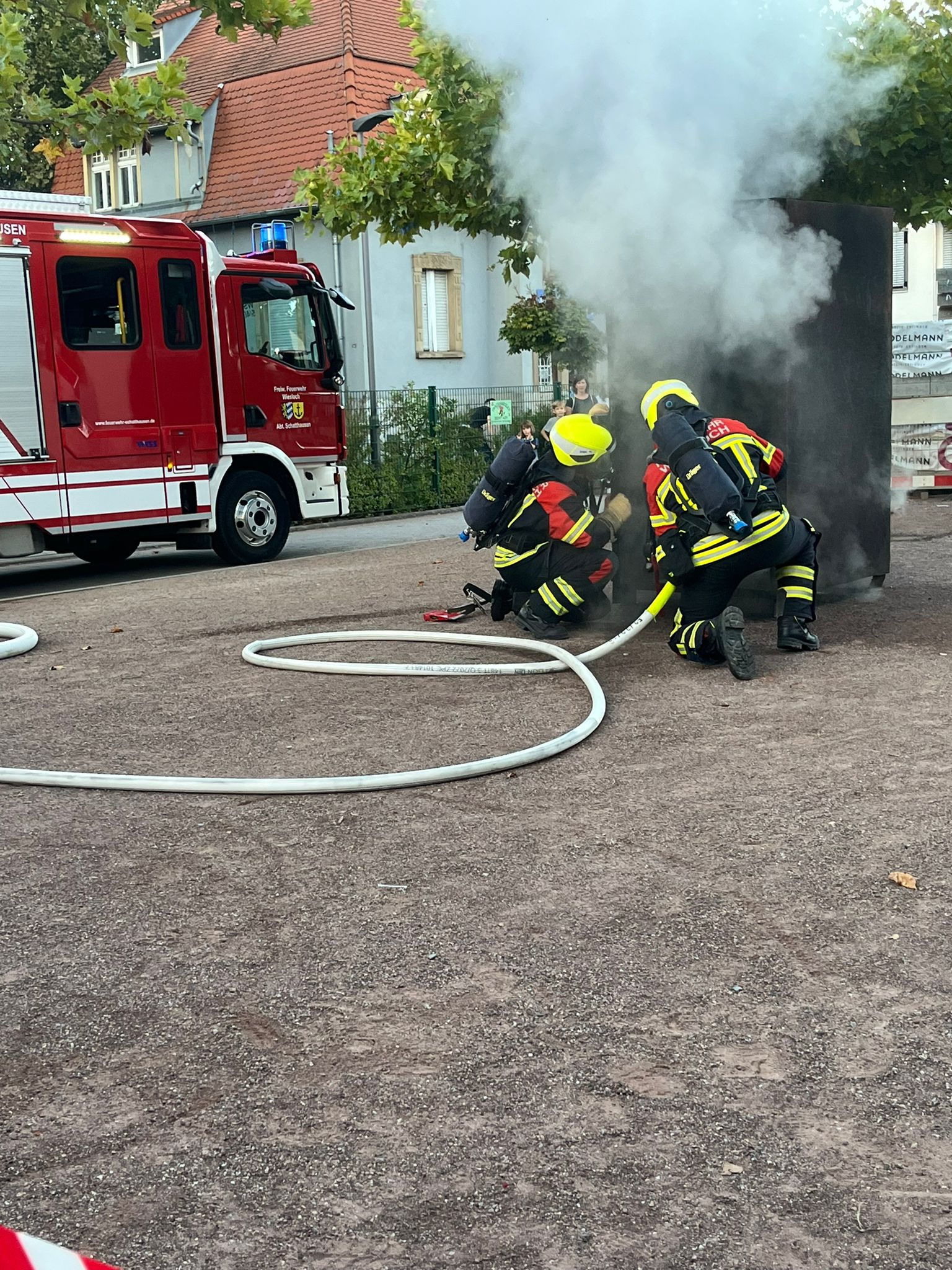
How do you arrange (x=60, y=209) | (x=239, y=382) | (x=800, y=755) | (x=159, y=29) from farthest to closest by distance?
1. (x=159, y=29)
2. (x=239, y=382)
3. (x=60, y=209)
4. (x=800, y=755)

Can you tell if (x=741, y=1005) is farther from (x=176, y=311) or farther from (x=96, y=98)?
(x=96, y=98)

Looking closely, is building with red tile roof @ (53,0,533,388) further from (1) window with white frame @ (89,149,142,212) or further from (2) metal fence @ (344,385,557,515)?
(2) metal fence @ (344,385,557,515)

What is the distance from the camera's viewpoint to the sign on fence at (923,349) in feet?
66.8

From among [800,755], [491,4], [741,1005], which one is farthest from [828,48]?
[741,1005]

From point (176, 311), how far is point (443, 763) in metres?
8.03

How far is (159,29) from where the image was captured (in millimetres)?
34500

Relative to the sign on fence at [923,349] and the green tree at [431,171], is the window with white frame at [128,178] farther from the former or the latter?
the green tree at [431,171]

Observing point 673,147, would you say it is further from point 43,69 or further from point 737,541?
point 43,69

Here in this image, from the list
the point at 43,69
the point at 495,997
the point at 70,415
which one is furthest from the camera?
the point at 43,69

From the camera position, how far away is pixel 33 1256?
189cm

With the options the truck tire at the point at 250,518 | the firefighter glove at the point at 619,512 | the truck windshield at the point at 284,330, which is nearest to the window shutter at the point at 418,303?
the truck windshield at the point at 284,330

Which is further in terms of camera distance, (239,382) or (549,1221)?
(239,382)

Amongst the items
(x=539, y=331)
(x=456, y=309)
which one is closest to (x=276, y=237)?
(x=539, y=331)

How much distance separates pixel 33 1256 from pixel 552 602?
6335 mm
